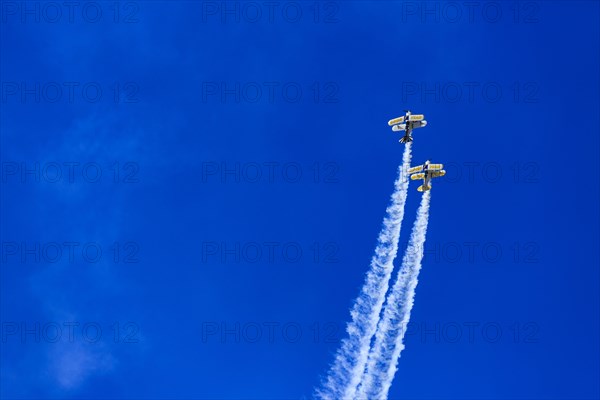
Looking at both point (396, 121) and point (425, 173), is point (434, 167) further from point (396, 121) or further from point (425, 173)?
point (396, 121)

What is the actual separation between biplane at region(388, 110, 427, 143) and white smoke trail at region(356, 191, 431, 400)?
27.8ft

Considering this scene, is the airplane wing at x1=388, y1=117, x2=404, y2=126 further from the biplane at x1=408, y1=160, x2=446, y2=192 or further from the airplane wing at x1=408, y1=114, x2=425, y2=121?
the biplane at x1=408, y1=160, x2=446, y2=192

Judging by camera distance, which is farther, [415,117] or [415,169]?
[415,117]

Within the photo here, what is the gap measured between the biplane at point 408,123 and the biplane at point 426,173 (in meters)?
3.56

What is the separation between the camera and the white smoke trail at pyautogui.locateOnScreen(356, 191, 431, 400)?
76.4m

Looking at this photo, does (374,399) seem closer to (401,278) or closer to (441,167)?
(401,278)

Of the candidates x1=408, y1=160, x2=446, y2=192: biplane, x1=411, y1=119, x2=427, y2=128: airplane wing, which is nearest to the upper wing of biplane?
x1=408, y1=160, x2=446, y2=192: biplane

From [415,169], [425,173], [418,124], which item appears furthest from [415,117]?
[425,173]

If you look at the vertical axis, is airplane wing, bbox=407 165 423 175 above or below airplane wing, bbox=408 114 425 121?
below

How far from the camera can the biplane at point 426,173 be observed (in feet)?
295

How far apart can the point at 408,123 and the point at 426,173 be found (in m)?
6.01

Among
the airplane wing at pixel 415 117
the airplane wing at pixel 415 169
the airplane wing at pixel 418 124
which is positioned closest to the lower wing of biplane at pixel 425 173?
the airplane wing at pixel 415 169

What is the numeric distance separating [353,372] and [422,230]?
17.6m

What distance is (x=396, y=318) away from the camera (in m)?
80.8
